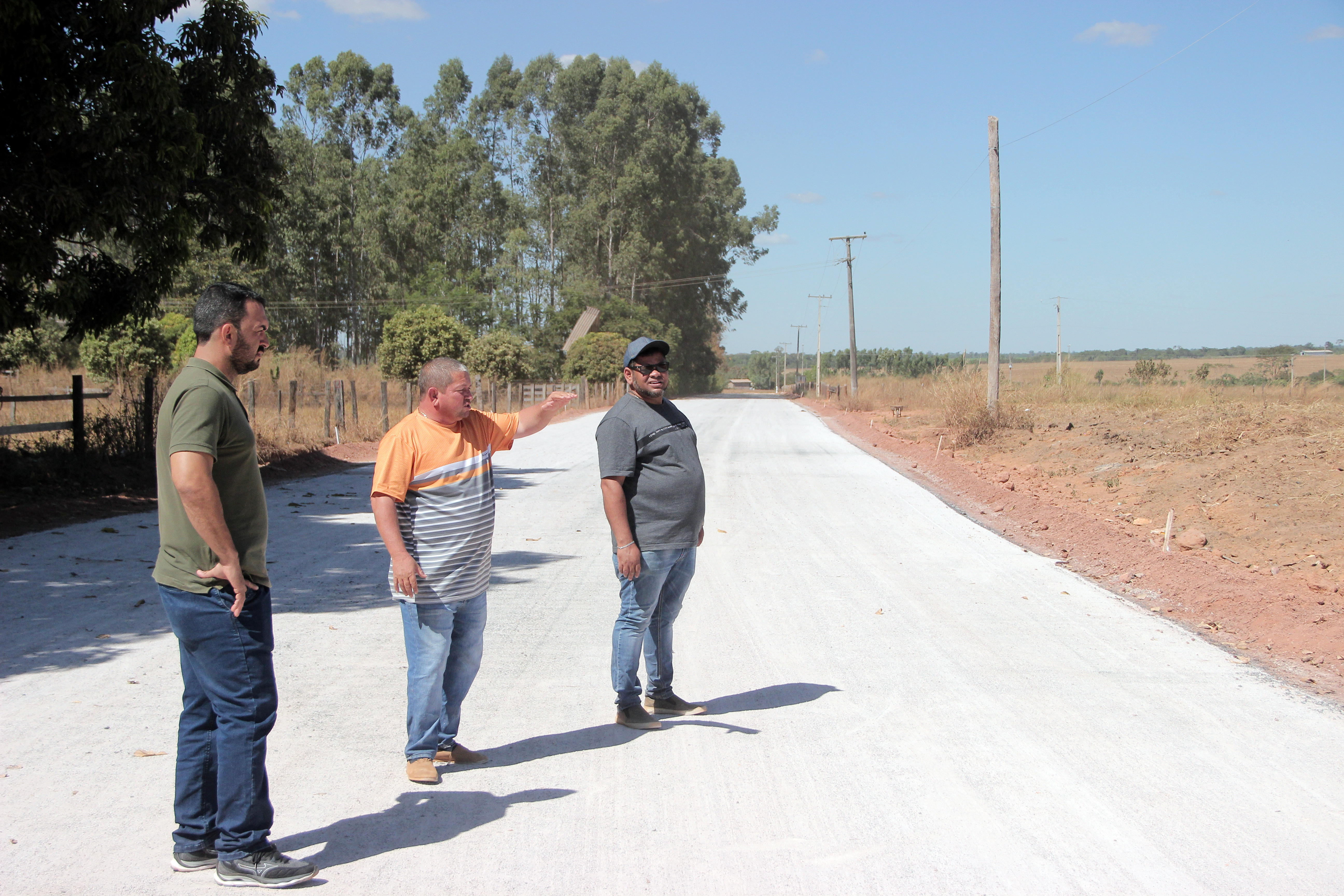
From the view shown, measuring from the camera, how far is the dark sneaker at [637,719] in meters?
4.91

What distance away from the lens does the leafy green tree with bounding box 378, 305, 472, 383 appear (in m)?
38.8

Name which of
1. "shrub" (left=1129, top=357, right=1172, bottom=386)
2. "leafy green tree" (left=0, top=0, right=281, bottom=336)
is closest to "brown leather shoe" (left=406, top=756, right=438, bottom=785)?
"leafy green tree" (left=0, top=0, right=281, bottom=336)

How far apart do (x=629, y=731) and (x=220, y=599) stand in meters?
2.26

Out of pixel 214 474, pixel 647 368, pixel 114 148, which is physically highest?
pixel 114 148

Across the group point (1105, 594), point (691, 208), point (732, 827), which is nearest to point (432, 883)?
point (732, 827)

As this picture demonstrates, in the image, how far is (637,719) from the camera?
491 cm

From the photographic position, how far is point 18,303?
11336 mm

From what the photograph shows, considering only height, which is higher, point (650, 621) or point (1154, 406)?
point (1154, 406)

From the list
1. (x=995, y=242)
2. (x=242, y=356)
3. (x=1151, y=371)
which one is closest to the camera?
(x=242, y=356)

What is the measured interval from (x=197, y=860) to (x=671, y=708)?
7.60ft

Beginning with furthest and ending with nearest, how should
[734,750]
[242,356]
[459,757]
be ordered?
[734,750] < [459,757] < [242,356]

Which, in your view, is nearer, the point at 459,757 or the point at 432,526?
the point at 432,526

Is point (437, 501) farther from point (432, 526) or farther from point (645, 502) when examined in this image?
point (645, 502)

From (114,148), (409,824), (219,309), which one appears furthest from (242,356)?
(114,148)
